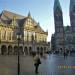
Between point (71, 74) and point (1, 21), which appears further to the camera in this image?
point (1, 21)

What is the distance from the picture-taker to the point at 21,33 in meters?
63.9

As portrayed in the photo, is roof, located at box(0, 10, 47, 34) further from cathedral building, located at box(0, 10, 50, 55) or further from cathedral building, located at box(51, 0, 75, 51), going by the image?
cathedral building, located at box(51, 0, 75, 51)

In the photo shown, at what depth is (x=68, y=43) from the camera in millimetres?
107438

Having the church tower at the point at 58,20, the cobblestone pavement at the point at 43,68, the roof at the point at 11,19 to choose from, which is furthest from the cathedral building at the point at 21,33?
the church tower at the point at 58,20

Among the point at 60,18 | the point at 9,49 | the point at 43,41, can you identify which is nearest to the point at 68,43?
the point at 60,18

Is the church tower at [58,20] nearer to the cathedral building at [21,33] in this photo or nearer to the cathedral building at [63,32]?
the cathedral building at [63,32]

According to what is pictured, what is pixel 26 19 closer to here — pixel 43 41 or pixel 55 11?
pixel 43 41

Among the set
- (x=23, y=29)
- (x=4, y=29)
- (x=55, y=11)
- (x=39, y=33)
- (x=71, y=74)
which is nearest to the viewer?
(x=71, y=74)

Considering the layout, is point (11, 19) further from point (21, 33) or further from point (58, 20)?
point (58, 20)

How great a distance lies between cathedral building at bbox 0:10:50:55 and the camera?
60.5 m

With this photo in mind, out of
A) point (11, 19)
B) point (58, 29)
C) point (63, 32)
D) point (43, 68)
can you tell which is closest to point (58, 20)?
point (58, 29)

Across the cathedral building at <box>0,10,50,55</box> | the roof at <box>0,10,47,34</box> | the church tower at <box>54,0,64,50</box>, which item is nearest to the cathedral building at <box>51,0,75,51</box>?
the church tower at <box>54,0,64,50</box>

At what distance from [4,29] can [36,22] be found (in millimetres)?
18807

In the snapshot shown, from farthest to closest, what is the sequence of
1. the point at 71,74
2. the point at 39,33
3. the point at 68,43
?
the point at 68,43 < the point at 39,33 < the point at 71,74
